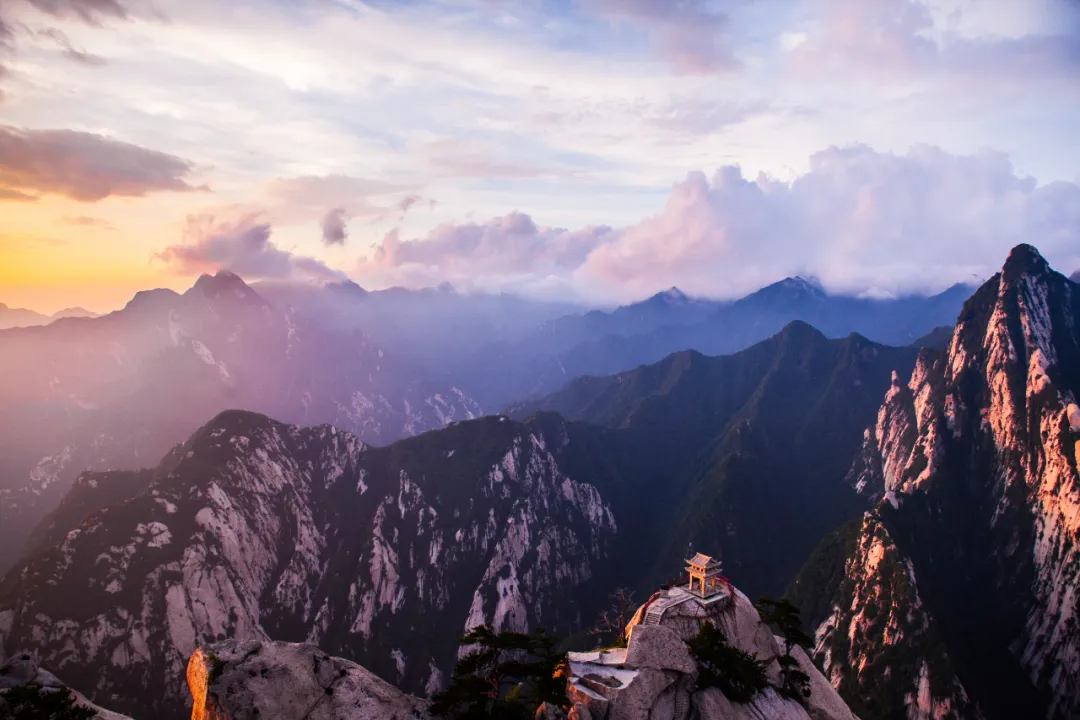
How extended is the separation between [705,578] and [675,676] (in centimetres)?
2716

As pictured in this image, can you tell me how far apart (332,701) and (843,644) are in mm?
178936

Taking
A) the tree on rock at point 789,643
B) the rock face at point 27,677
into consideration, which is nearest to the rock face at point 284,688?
the rock face at point 27,677

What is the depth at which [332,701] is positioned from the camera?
175 ft

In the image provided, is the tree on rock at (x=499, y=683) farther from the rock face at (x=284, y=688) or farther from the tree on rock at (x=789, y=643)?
the tree on rock at (x=789, y=643)

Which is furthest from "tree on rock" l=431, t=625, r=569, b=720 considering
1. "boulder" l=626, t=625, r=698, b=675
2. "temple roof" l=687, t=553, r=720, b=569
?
"temple roof" l=687, t=553, r=720, b=569

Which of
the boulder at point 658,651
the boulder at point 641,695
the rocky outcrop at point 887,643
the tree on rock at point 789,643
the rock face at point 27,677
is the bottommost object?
the rocky outcrop at point 887,643

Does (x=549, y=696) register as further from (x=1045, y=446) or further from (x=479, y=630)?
(x=1045, y=446)

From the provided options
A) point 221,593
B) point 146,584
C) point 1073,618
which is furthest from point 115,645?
point 1073,618

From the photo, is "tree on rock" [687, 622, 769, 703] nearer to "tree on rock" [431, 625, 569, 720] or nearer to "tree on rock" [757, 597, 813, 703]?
"tree on rock" [757, 597, 813, 703]

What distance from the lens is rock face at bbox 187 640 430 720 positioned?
5138 centimetres

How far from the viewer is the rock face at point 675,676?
6309 cm

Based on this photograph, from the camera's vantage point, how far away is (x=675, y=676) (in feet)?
224

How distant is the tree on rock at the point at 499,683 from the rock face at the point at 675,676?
375 cm

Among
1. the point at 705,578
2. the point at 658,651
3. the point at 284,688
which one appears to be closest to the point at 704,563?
the point at 705,578
